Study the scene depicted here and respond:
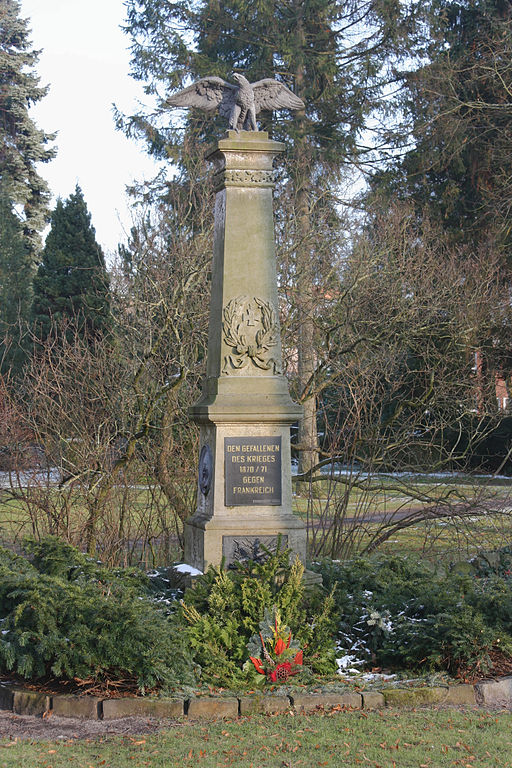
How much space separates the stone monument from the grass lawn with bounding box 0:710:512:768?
2.19 meters

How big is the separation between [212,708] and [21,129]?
35115mm

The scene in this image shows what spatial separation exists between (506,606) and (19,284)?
1031 inches

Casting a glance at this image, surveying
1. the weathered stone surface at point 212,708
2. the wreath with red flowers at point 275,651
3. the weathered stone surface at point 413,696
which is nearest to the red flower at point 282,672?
the wreath with red flowers at point 275,651

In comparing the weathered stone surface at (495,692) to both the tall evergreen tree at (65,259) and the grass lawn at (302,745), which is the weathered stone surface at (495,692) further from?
the tall evergreen tree at (65,259)

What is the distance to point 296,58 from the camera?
22.6m

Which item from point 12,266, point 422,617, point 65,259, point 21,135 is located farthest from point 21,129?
point 422,617

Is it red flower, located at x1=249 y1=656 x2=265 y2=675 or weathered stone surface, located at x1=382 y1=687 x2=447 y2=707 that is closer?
weathered stone surface, located at x1=382 y1=687 x2=447 y2=707

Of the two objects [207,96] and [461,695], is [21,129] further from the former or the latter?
[461,695]

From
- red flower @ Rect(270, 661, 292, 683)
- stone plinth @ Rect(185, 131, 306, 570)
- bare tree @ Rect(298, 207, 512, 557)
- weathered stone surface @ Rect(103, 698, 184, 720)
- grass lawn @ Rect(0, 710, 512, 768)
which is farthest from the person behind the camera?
bare tree @ Rect(298, 207, 512, 557)

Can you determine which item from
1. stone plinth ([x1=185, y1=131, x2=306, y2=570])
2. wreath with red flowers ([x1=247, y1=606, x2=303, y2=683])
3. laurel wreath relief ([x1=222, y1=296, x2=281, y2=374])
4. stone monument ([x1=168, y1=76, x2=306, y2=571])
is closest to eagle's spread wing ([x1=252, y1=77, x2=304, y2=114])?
→ stone monument ([x1=168, y1=76, x2=306, y2=571])

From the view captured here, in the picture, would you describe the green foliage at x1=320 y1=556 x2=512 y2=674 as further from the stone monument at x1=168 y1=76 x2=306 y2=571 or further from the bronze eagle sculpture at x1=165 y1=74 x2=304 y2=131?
the bronze eagle sculpture at x1=165 y1=74 x2=304 y2=131

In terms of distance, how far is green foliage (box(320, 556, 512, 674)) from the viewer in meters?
6.25

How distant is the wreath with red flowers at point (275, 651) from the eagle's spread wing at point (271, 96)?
4738 mm

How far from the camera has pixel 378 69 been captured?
76.4 ft
